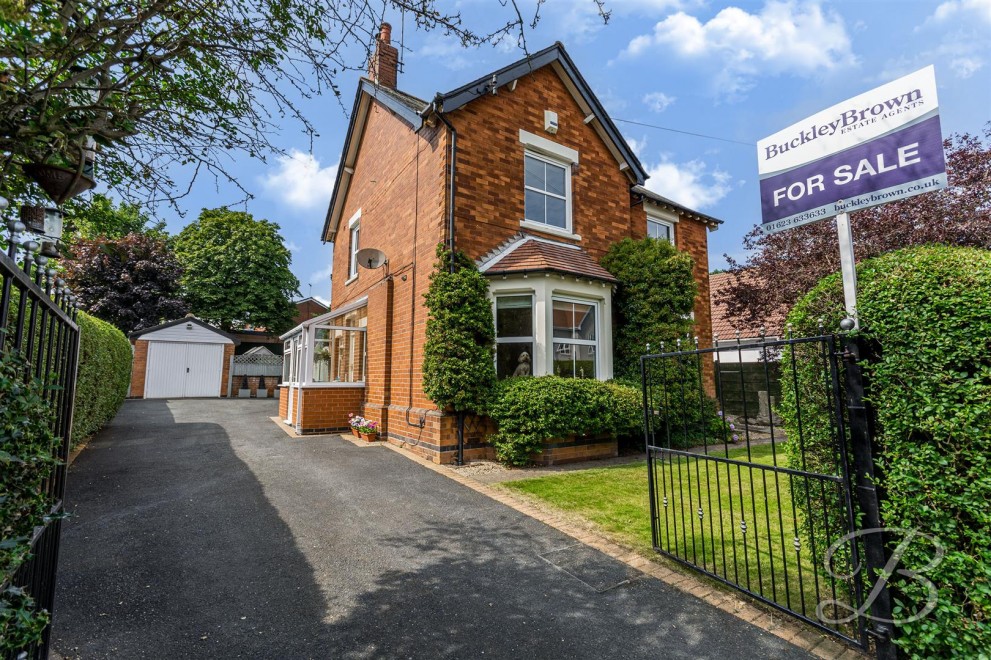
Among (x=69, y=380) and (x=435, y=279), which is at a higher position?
(x=435, y=279)

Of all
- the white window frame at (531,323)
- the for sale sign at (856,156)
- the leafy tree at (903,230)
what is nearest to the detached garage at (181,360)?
the white window frame at (531,323)

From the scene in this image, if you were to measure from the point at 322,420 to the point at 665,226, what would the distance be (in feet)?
35.9

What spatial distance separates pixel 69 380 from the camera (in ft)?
8.66

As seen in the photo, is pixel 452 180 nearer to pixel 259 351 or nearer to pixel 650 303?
pixel 650 303

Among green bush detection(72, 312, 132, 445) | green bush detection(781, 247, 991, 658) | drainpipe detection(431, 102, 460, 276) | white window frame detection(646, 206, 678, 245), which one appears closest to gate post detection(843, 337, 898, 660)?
green bush detection(781, 247, 991, 658)

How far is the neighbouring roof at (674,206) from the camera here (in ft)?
40.5

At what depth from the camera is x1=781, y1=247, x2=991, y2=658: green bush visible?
81.8 inches

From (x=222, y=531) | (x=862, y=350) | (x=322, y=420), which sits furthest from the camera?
(x=322, y=420)

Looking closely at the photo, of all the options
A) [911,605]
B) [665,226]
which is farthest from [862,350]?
[665,226]

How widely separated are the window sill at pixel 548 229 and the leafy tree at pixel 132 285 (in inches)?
843

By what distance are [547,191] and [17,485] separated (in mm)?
9696

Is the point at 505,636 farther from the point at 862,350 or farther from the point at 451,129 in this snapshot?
the point at 451,129

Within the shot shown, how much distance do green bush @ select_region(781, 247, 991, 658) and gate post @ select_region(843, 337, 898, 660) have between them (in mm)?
55

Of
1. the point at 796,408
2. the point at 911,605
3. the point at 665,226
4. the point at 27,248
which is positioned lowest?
the point at 911,605
